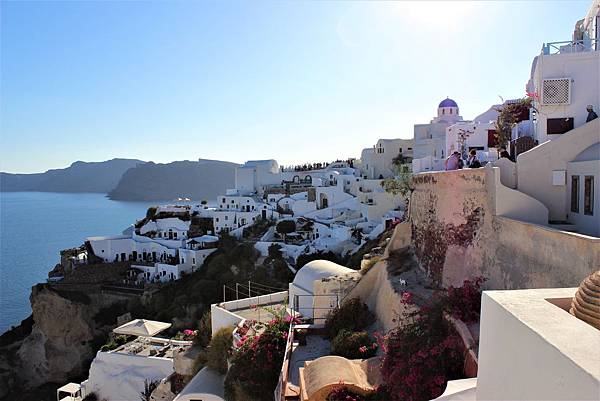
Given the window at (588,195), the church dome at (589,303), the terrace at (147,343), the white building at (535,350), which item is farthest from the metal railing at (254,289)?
the church dome at (589,303)

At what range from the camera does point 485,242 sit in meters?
8.05

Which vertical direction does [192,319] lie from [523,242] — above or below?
below

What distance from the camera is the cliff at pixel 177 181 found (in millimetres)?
165500

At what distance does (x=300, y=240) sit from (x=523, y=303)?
31473mm

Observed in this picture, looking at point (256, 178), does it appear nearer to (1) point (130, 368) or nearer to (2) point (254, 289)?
(2) point (254, 289)

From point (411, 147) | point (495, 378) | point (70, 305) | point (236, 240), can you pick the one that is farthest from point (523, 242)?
point (411, 147)

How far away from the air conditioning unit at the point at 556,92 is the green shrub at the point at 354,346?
256 inches

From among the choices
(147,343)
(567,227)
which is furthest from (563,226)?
(147,343)

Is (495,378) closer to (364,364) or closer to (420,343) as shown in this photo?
(420,343)

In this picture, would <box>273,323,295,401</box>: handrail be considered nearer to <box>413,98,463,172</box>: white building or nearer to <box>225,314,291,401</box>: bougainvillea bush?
<box>225,314,291,401</box>: bougainvillea bush

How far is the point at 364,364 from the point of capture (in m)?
7.62

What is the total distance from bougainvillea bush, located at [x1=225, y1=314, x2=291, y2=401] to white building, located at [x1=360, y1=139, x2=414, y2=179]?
3302cm

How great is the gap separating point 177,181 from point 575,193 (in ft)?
565

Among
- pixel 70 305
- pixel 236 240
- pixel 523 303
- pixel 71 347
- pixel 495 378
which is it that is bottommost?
pixel 71 347
